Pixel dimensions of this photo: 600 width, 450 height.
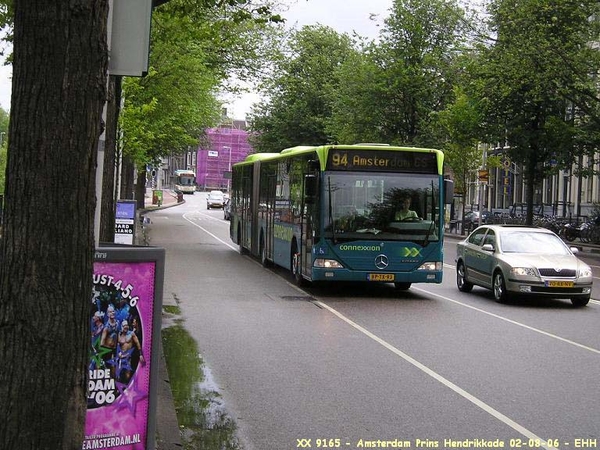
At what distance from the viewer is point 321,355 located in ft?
36.2

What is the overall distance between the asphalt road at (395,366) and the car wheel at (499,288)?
0.72 feet

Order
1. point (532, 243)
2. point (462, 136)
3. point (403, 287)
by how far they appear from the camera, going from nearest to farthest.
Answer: point (532, 243) → point (403, 287) → point (462, 136)

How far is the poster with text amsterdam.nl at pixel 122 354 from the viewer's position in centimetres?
517

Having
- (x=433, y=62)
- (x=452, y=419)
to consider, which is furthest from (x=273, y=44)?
(x=452, y=419)

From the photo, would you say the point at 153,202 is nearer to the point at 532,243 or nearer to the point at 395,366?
the point at 532,243

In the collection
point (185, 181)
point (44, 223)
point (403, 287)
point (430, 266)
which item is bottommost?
point (403, 287)

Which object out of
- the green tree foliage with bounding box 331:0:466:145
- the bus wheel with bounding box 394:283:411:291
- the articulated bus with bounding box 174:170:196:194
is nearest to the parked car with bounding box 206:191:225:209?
the green tree foliage with bounding box 331:0:466:145

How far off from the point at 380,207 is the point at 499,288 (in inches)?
106

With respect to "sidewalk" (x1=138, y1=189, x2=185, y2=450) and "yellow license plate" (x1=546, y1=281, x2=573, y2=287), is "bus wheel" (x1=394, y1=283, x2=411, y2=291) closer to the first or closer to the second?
"yellow license plate" (x1=546, y1=281, x2=573, y2=287)

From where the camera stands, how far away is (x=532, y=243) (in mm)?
18578

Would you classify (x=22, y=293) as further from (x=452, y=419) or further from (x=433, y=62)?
(x=433, y=62)

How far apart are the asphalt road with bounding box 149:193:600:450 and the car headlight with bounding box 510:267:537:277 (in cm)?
61

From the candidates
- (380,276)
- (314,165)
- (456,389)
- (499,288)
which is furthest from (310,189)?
(456,389)

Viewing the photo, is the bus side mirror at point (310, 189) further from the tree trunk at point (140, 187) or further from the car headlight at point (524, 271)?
the tree trunk at point (140, 187)
